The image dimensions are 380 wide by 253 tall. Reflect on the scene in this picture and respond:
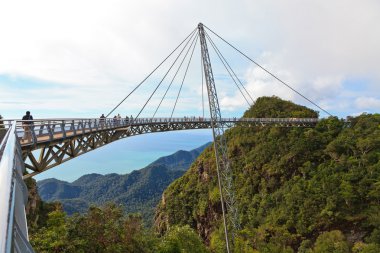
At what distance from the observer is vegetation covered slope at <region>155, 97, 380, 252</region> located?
130ft

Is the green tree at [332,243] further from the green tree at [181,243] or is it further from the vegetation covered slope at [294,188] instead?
the green tree at [181,243]

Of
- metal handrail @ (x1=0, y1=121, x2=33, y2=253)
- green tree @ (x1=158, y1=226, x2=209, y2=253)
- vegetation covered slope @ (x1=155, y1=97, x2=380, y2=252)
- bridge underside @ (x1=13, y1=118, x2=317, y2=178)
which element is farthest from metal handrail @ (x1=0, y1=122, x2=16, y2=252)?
vegetation covered slope @ (x1=155, y1=97, x2=380, y2=252)

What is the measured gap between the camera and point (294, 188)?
49625 mm

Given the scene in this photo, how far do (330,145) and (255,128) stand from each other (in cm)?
2111

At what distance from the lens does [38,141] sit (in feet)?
39.6

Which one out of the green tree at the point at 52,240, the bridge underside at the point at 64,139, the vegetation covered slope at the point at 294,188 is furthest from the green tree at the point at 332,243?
the green tree at the point at 52,240

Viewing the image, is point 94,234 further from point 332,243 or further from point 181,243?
point 332,243

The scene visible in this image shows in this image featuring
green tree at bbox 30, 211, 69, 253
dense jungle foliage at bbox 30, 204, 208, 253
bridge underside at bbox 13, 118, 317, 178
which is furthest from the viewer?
dense jungle foliage at bbox 30, 204, 208, 253

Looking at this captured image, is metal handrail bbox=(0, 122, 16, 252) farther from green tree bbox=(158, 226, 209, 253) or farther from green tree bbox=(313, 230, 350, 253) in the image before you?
green tree bbox=(313, 230, 350, 253)

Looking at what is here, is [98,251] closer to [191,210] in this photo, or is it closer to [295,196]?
[295,196]

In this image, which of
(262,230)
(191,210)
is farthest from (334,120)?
(191,210)

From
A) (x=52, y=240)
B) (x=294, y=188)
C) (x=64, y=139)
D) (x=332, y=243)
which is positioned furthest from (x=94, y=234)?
(x=294, y=188)

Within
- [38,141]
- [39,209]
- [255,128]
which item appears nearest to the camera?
[38,141]

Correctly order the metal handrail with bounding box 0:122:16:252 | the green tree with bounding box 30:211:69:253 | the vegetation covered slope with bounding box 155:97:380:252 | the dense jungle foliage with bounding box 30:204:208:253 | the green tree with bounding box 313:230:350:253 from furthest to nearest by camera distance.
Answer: the vegetation covered slope with bounding box 155:97:380:252 < the green tree with bounding box 313:230:350:253 < the dense jungle foliage with bounding box 30:204:208:253 < the green tree with bounding box 30:211:69:253 < the metal handrail with bounding box 0:122:16:252
